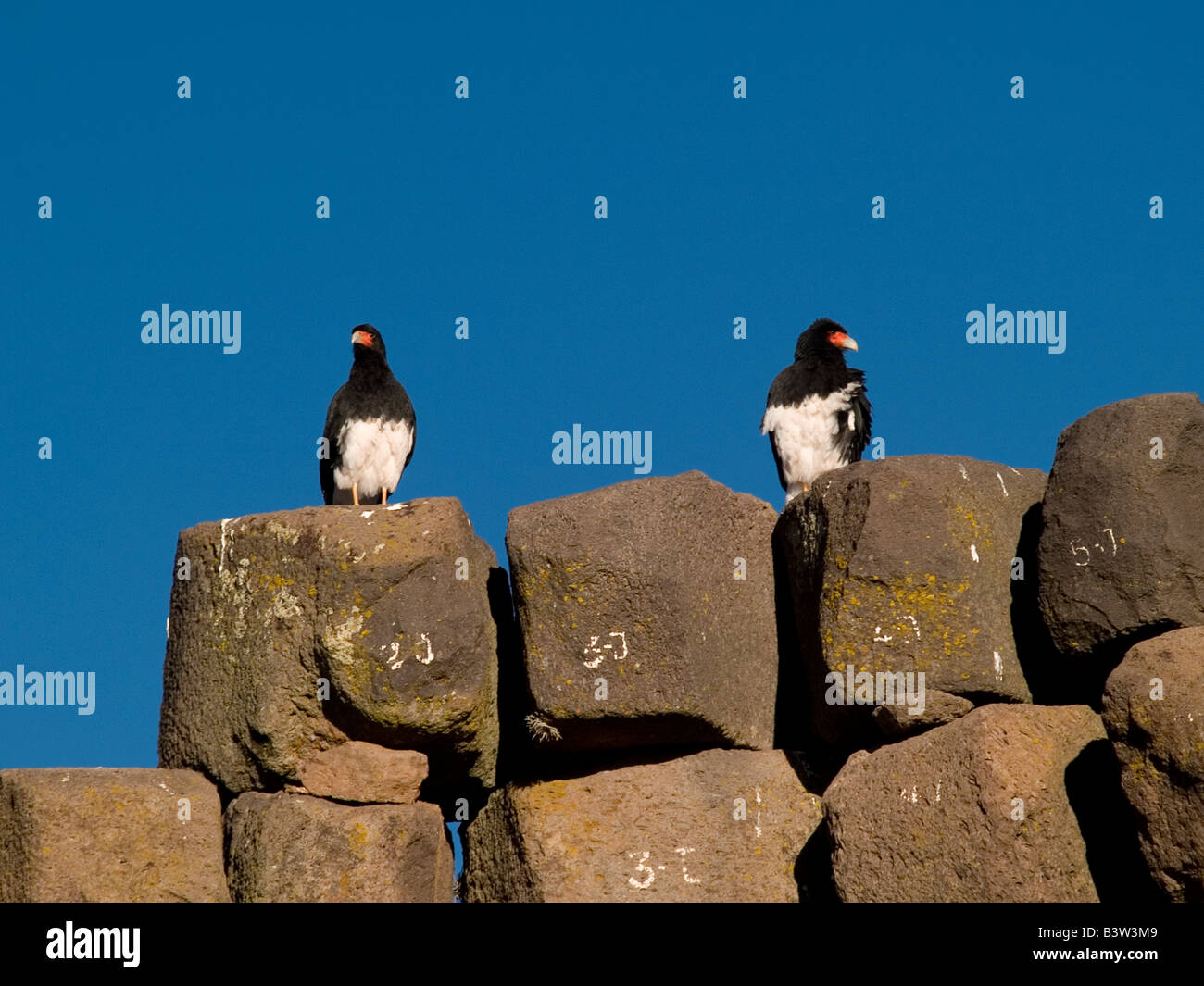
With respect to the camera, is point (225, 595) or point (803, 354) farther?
point (803, 354)

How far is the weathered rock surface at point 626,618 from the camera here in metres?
7.68

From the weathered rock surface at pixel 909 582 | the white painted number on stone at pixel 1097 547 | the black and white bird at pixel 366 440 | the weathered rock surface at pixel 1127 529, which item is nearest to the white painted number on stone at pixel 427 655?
the weathered rock surface at pixel 909 582

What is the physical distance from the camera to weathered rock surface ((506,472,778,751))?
25.2 feet

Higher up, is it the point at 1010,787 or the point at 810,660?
the point at 810,660

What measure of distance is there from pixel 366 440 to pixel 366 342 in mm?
978

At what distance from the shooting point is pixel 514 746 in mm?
8430

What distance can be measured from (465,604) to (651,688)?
107cm

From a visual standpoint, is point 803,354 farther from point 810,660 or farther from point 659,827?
point 659,827

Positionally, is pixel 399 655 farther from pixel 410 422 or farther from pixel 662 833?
pixel 410 422

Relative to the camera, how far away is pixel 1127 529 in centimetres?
734

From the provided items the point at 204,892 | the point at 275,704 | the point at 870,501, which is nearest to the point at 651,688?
the point at 870,501

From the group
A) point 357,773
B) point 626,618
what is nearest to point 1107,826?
point 626,618
